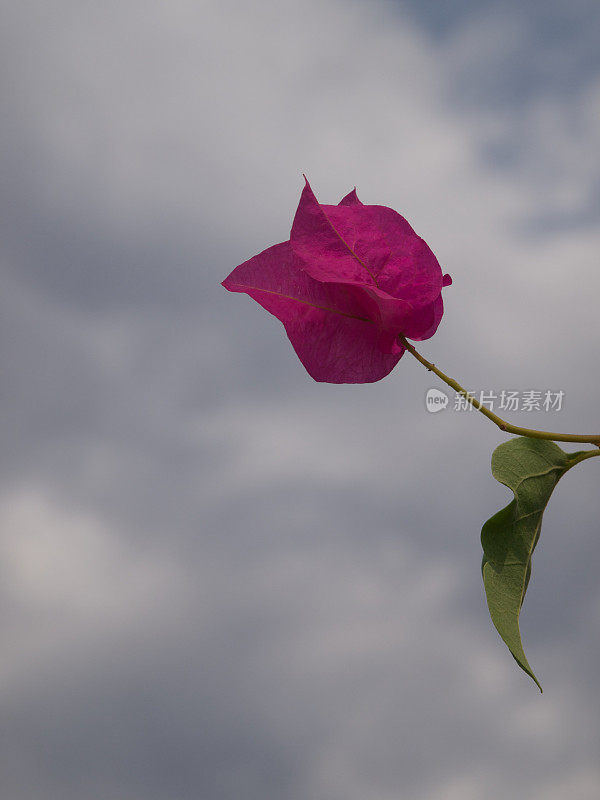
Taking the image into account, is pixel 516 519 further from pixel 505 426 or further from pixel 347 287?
pixel 347 287

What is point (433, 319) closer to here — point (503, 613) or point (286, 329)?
point (286, 329)

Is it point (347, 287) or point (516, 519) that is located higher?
point (347, 287)

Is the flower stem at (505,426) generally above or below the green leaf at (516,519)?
above

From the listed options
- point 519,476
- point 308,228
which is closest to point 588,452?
point 519,476

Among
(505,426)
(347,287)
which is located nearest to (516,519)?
(505,426)

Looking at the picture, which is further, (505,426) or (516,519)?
(516,519)

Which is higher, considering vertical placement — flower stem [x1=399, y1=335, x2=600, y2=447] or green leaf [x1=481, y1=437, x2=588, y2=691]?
flower stem [x1=399, y1=335, x2=600, y2=447]
